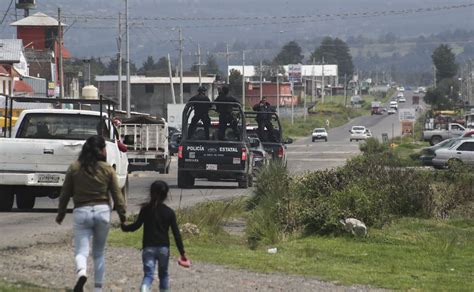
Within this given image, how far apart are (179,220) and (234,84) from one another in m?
118

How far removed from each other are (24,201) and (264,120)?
49.0 feet

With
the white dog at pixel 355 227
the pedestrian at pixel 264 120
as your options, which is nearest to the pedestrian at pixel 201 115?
the pedestrian at pixel 264 120

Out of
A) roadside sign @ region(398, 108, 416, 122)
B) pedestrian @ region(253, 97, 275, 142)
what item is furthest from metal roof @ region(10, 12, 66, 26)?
pedestrian @ region(253, 97, 275, 142)

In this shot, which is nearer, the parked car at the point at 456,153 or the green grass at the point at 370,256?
the green grass at the point at 370,256

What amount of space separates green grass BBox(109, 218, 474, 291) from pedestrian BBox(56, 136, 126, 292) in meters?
3.72

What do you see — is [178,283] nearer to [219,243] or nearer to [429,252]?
[219,243]

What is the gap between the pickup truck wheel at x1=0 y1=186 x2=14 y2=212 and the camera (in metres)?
21.7

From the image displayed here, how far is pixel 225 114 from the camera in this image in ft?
101

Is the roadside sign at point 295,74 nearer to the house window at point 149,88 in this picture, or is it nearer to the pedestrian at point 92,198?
the house window at point 149,88

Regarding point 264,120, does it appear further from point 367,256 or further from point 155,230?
point 155,230

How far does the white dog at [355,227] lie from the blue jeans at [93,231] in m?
8.68

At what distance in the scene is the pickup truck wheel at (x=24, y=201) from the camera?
898 inches

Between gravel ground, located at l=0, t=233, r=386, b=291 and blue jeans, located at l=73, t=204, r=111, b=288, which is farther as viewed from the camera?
gravel ground, located at l=0, t=233, r=386, b=291

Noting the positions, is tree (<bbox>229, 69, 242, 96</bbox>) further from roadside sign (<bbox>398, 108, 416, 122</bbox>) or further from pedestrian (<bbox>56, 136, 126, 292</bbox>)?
pedestrian (<bbox>56, 136, 126, 292</bbox>)
